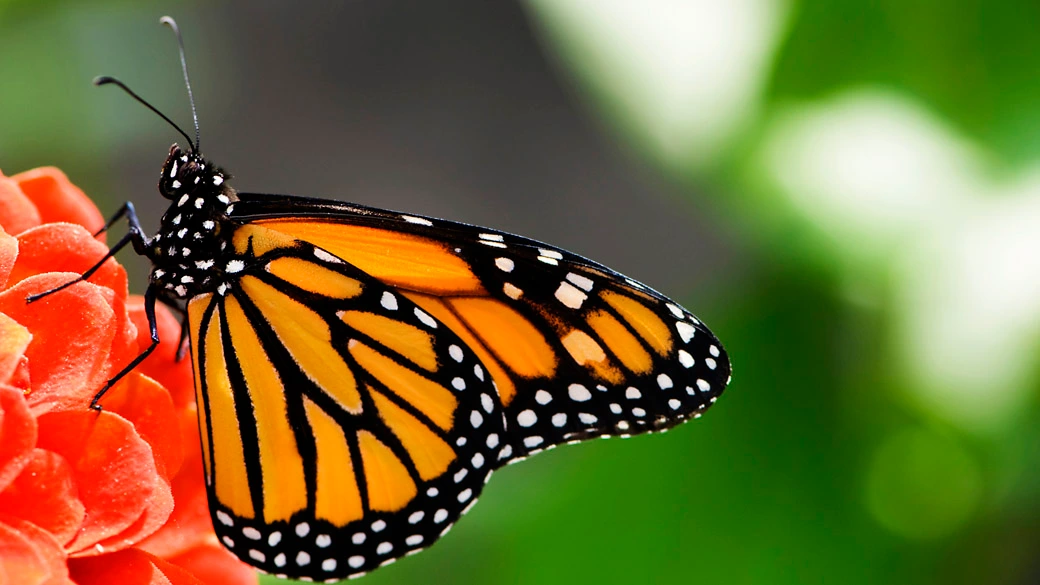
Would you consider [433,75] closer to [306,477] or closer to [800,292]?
[800,292]

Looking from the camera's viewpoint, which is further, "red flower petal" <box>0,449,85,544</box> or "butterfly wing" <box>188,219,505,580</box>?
"butterfly wing" <box>188,219,505,580</box>

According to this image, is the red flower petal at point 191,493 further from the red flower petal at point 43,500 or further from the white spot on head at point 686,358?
the white spot on head at point 686,358

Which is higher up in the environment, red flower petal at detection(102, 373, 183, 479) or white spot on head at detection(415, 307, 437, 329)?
white spot on head at detection(415, 307, 437, 329)

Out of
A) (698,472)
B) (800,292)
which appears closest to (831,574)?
(698,472)

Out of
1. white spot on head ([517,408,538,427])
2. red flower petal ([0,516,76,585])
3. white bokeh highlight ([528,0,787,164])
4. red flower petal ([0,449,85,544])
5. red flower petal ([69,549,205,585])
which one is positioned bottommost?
red flower petal ([69,549,205,585])

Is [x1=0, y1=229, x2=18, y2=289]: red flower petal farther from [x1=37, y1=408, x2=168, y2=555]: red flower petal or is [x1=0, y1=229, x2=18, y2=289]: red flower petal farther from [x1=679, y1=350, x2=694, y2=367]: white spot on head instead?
[x1=679, y1=350, x2=694, y2=367]: white spot on head

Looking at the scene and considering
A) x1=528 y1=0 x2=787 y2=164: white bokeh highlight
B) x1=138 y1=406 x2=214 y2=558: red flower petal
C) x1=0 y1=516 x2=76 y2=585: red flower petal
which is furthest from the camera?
x1=528 y1=0 x2=787 y2=164: white bokeh highlight

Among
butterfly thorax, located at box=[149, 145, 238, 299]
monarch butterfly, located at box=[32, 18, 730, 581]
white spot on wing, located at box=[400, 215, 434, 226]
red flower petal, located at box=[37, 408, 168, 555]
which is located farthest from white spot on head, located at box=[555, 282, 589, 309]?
red flower petal, located at box=[37, 408, 168, 555]

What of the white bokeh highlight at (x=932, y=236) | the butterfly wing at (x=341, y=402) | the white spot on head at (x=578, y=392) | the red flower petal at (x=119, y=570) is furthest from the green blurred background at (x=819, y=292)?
the red flower petal at (x=119, y=570)
